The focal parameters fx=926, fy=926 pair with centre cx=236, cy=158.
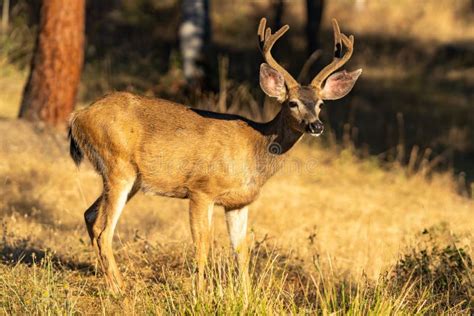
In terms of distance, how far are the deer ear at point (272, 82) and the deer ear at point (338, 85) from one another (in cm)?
35

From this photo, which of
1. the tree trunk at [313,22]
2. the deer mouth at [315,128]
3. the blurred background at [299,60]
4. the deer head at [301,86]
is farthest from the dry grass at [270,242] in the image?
the tree trunk at [313,22]

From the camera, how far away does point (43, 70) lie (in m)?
12.2

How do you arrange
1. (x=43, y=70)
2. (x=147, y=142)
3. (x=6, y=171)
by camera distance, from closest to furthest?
1. (x=147, y=142)
2. (x=6, y=171)
3. (x=43, y=70)

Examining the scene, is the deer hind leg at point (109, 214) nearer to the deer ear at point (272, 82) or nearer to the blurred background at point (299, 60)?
the deer ear at point (272, 82)

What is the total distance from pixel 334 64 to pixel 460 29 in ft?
64.5

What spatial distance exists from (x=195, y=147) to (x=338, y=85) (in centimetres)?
128

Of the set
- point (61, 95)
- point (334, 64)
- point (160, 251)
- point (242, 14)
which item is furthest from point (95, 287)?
point (242, 14)

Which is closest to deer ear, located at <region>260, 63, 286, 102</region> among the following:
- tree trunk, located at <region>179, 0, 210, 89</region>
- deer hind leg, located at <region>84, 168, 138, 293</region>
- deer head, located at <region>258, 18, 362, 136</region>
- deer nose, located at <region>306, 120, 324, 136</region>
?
deer head, located at <region>258, 18, 362, 136</region>

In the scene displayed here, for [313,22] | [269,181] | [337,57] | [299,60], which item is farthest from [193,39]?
[337,57]

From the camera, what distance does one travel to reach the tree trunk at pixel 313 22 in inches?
768

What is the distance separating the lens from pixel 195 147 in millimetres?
7336

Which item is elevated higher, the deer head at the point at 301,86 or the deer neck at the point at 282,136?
the deer head at the point at 301,86

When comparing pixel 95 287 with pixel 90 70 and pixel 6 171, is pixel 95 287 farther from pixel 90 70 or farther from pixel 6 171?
pixel 90 70

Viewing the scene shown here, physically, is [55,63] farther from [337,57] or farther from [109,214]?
[337,57]
